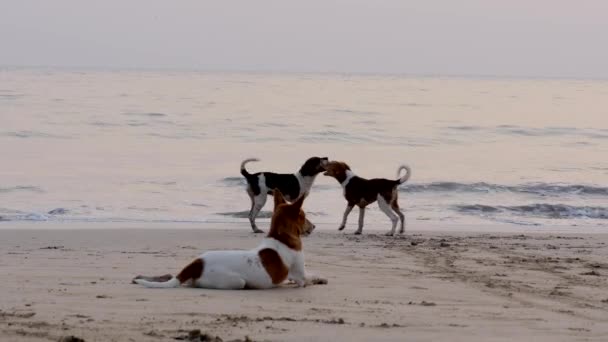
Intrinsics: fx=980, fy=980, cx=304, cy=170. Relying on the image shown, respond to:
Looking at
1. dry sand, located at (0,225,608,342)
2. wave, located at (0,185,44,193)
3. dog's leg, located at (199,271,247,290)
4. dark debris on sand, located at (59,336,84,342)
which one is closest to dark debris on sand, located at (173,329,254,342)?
dry sand, located at (0,225,608,342)

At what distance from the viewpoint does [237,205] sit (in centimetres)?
1720

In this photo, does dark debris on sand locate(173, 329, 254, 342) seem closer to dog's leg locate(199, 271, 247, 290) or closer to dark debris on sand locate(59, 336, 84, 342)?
dark debris on sand locate(59, 336, 84, 342)

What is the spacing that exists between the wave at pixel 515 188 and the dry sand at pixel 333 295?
859 cm

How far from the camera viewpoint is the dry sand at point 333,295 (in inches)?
221

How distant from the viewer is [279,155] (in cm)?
2653

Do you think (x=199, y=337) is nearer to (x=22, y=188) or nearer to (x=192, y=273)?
(x=192, y=273)

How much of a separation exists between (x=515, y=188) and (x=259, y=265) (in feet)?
46.7

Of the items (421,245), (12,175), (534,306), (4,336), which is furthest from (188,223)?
(4,336)

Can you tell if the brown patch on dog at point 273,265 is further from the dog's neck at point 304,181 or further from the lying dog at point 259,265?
the dog's neck at point 304,181

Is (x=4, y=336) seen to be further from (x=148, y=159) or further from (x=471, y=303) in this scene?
(x=148, y=159)

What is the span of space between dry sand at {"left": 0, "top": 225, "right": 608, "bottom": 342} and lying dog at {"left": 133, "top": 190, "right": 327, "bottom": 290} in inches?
5.2

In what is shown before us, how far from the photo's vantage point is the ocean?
55.1 ft

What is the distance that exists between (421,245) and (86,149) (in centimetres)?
1648

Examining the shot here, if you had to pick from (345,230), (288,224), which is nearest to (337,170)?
(345,230)
